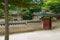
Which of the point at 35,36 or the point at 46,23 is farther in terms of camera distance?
the point at 46,23

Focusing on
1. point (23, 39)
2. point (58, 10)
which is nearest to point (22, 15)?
point (58, 10)

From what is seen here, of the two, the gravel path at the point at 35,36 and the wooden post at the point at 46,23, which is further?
the wooden post at the point at 46,23

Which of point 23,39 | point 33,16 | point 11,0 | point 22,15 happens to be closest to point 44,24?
point 23,39

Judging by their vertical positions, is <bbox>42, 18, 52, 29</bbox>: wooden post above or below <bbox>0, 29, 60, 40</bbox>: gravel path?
above

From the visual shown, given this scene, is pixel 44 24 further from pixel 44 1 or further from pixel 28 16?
pixel 28 16

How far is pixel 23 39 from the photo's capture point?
12.4 m

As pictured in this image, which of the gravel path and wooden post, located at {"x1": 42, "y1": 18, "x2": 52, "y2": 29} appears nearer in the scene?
the gravel path

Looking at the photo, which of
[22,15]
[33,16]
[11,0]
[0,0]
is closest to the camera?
[11,0]

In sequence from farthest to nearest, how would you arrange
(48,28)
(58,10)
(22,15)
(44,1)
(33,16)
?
(33,16) < (22,15) < (58,10) < (44,1) < (48,28)

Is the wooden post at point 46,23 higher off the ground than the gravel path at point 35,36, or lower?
higher

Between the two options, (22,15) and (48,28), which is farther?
(22,15)

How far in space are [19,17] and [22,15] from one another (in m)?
2.00

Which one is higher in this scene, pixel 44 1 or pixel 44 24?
pixel 44 1

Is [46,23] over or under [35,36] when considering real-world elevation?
over
